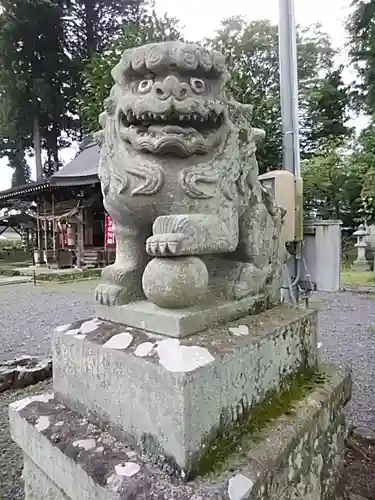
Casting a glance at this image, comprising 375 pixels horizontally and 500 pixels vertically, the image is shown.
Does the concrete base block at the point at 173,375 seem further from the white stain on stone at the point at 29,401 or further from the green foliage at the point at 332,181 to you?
the green foliage at the point at 332,181

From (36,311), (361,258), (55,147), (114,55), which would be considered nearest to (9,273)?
(36,311)

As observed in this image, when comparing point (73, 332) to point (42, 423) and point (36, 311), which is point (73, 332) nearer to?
point (42, 423)

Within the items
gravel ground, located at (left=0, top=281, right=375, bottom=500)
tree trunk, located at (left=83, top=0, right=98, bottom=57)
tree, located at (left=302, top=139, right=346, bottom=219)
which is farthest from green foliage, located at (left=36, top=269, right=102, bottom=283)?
tree trunk, located at (left=83, top=0, right=98, bottom=57)

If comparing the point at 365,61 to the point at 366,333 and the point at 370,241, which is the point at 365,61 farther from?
the point at 366,333

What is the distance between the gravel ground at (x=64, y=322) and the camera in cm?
225

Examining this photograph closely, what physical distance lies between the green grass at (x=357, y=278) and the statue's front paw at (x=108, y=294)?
23.5 ft

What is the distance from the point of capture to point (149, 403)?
1.05m

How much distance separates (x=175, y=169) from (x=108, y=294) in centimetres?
47

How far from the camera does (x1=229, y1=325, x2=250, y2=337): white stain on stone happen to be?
123 cm

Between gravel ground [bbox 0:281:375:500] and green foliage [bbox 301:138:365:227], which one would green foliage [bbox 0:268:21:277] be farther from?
green foliage [bbox 301:138:365:227]

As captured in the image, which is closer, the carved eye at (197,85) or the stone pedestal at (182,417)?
the stone pedestal at (182,417)

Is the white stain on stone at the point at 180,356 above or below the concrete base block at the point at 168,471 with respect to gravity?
above

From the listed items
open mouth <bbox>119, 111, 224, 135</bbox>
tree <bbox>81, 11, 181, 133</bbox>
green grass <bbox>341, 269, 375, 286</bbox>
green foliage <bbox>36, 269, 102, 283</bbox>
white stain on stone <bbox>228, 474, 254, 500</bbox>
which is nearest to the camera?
white stain on stone <bbox>228, 474, 254, 500</bbox>

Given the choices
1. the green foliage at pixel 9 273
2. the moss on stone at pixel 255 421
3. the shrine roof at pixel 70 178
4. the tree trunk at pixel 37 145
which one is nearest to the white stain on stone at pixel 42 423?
the moss on stone at pixel 255 421
